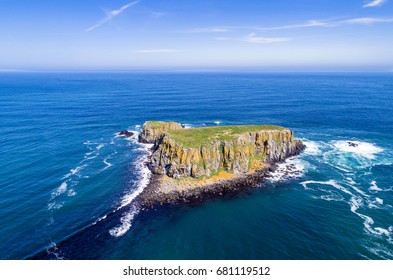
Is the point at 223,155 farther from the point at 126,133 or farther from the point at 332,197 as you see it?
the point at 126,133

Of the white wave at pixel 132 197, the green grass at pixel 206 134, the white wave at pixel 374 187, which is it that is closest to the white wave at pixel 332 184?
the white wave at pixel 374 187

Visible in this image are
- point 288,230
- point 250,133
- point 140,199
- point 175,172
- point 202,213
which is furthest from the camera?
point 250,133

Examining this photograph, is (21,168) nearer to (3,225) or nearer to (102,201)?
(3,225)

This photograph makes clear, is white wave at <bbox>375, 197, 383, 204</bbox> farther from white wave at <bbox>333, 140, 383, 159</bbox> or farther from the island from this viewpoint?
white wave at <bbox>333, 140, 383, 159</bbox>

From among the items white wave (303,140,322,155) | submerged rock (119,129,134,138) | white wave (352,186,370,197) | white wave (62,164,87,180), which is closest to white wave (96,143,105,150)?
submerged rock (119,129,134,138)

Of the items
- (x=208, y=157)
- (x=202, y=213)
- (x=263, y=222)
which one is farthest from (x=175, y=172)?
(x=263, y=222)

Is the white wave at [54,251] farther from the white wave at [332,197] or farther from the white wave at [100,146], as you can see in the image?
the white wave at [332,197]
